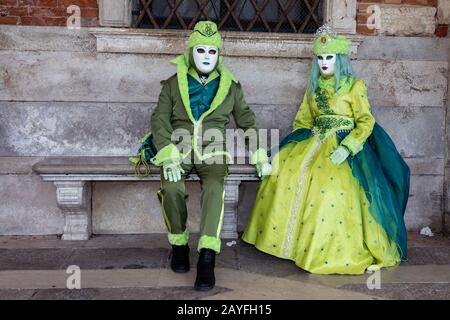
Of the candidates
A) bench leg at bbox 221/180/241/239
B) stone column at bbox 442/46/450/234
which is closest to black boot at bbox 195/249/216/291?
bench leg at bbox 221/180/241/239

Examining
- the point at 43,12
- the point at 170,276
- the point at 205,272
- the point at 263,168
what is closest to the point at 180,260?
the point at 170,276

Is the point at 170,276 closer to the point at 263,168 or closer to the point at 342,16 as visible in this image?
the point at 263,168

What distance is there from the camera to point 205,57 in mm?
3508

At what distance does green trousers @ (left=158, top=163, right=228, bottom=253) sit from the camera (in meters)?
3.28

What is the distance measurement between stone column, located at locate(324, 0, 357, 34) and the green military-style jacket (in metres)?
1.25

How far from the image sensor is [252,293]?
3.14 meters

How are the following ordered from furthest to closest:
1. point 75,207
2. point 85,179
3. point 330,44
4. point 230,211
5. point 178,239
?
point 230,211 < point 75,207 < point 85,179 < point 330,44 < point 178,239

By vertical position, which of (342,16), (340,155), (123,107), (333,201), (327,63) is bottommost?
(333,201)

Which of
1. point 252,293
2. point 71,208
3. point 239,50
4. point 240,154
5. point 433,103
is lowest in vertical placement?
point 252,293

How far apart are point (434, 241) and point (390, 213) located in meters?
1.00

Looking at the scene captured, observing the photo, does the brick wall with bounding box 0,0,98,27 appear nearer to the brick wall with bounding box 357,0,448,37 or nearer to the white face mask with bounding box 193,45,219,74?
the white face mask with bounding box 193,45,219,74

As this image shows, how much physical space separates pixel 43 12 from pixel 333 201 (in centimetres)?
277

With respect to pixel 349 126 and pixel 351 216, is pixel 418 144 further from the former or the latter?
pixel 351 216

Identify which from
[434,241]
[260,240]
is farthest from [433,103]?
[260,240]
